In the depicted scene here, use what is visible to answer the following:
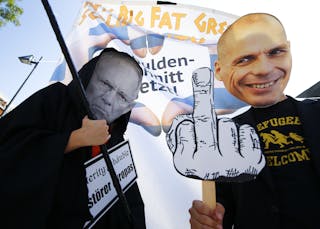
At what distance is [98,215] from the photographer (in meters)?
1.28

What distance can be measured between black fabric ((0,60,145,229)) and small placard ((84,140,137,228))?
0.08 metres

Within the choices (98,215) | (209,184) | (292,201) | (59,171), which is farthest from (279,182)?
(59,171)

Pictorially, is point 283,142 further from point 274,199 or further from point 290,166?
point 274,199

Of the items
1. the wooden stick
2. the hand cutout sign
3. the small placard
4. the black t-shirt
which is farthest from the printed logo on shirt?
the small placard

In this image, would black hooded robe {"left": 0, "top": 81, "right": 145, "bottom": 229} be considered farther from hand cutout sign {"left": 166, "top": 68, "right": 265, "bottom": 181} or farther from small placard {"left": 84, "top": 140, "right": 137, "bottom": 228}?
hand cutout sign {"left": 166, "top": 68, "right": 265, "bottom": 181}

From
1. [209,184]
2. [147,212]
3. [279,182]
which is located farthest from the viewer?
[147,212]

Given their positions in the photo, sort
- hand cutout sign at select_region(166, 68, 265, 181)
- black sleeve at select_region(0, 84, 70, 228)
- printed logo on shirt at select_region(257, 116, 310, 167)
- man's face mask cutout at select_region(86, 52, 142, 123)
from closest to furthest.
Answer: black sleeve at select_region(0, 84, 70, 228), hand cutout sign at select_region(166, 68, 265, 181), printed logo on shirt at select_region(257, 116, 310, 167), man's face mask cutout at select_region(86, 52, 142, 123)

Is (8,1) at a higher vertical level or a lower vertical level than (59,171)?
higher

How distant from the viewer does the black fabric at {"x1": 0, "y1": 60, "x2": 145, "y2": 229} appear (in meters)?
1.01

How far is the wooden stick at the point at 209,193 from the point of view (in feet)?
3.47

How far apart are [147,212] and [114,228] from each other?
698mm

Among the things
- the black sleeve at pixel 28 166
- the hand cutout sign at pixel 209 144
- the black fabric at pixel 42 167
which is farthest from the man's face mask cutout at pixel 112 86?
the hand cutout sign at pixel 209 144

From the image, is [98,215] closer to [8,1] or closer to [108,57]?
[108,57]

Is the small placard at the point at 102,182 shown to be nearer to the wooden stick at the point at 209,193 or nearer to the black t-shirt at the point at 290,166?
the wooden stick at the point at 209,193
